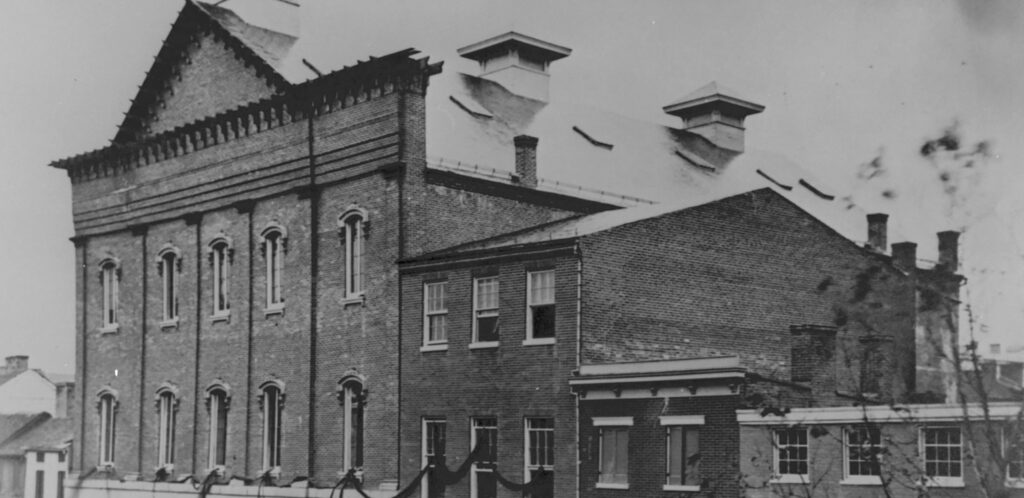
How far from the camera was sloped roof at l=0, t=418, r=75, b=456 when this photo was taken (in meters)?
38.5

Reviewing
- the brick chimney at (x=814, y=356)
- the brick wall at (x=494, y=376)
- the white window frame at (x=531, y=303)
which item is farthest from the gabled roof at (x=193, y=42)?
the brick chimney at (x=814, y=356)

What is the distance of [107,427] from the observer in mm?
36844

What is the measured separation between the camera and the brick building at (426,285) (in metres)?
24.8

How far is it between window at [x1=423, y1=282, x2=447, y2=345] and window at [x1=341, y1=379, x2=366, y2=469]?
2.33 m

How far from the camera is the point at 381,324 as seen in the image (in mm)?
28125

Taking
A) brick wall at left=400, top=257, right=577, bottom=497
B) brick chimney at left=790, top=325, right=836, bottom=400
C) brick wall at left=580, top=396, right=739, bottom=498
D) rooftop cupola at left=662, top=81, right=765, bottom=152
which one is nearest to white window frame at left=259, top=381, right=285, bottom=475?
brick wall at left=400, top=257, right=577, bottom=497

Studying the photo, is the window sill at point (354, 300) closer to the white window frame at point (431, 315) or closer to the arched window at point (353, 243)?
the arched window at point (353, 243)

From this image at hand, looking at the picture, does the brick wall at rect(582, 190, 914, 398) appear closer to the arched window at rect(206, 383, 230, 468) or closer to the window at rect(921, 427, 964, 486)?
the window at rect(921, 427, 964, 486)

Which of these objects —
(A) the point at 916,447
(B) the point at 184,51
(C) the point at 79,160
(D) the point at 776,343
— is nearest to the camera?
(A) the point at 916,447

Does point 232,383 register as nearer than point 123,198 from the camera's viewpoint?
Yes

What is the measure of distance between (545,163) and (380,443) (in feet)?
27.4

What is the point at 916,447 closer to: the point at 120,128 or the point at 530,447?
the point at 530,447

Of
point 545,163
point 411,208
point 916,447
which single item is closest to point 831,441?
point 916,447

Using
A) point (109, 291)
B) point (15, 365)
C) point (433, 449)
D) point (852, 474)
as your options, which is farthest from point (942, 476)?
point (15, 365)
